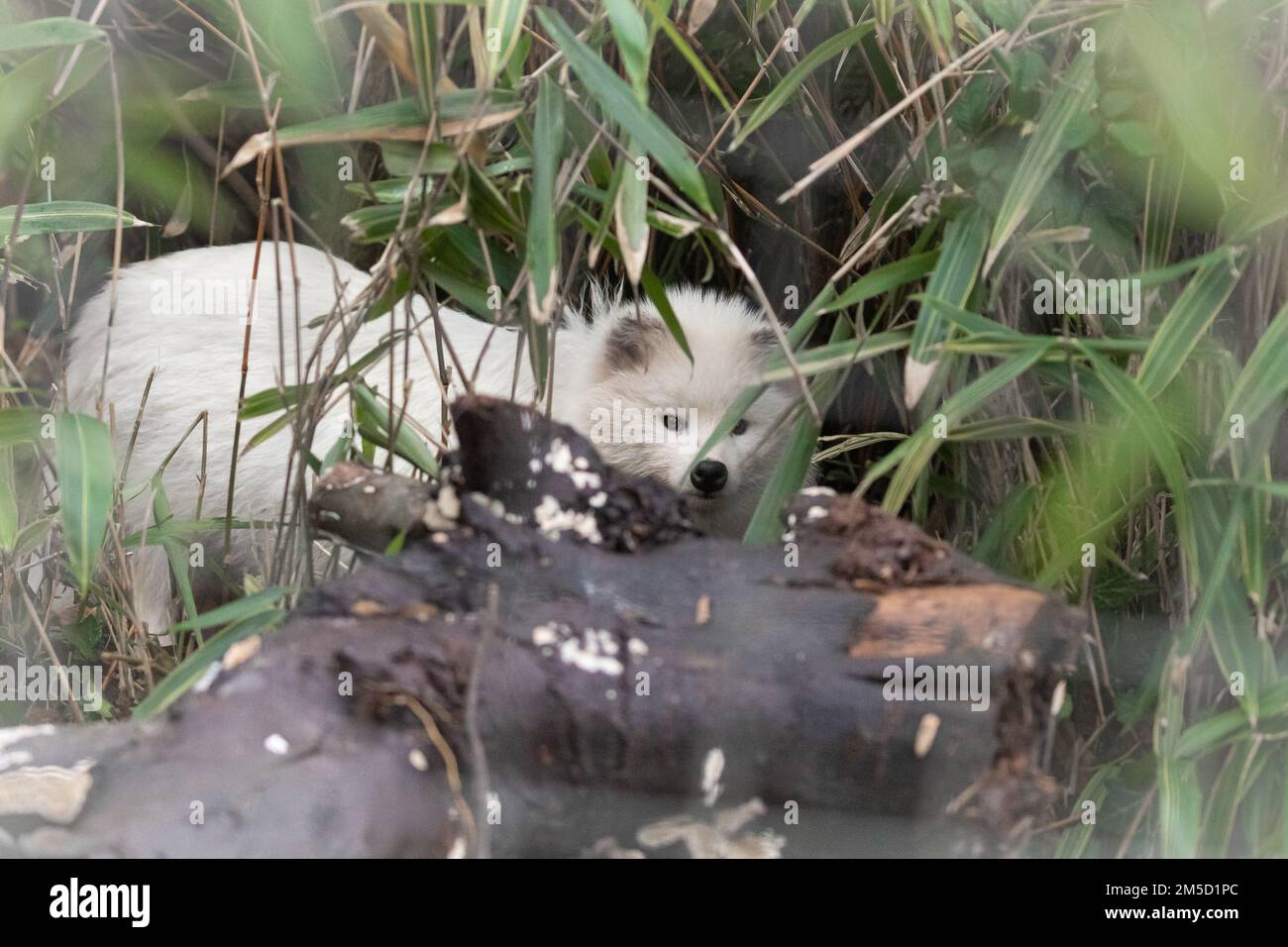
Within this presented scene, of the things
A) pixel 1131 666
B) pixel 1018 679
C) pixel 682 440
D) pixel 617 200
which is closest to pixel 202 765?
pixel 1018 679

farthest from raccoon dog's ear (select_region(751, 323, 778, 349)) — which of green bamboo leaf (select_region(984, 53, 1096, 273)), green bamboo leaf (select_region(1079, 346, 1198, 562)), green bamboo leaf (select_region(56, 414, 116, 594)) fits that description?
green bamboo leaf (select_region(56, 414, 116, 594))

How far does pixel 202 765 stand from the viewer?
1251mm

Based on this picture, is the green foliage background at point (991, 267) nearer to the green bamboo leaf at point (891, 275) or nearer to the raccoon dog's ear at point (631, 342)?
the green bamboo leaf at point (891, 275)

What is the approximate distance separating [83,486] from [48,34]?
73cm

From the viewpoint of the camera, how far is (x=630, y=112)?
173 centimetres

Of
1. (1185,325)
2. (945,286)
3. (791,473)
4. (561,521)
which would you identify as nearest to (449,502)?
(561,521)

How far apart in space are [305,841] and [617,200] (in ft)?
3.36

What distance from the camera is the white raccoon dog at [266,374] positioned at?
2.98m

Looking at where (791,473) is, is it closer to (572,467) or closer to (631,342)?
(572,467)

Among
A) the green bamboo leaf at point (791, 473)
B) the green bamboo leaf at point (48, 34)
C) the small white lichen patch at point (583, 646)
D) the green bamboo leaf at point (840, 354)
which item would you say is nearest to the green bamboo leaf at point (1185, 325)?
the green bamboo leaf at point (840, 354)

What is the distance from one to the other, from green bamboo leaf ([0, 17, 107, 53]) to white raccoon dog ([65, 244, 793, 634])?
1040mm

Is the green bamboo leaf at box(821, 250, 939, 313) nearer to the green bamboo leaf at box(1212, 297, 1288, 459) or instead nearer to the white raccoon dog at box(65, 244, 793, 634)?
the green bamboo leaf at box(1212, 297, 1288, 459)
